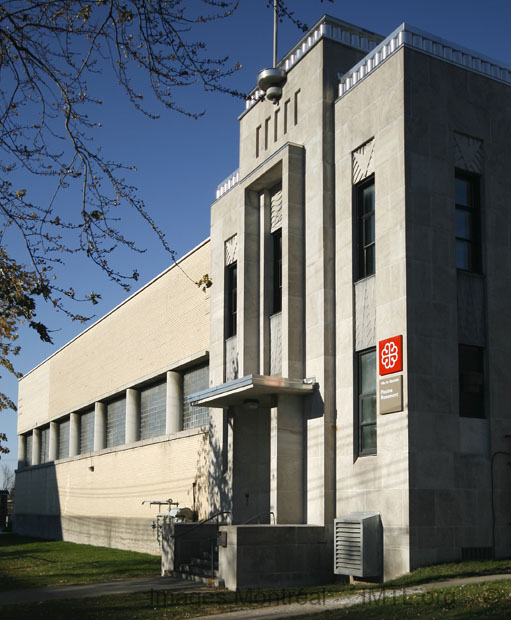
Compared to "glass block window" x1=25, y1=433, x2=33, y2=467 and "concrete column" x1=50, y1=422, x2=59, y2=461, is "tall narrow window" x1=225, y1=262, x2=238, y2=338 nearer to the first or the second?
"concrete column" x1=50, y1=422, x2=59, y2=461

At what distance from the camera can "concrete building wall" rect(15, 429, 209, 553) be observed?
1082 inches

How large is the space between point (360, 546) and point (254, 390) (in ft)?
15.0

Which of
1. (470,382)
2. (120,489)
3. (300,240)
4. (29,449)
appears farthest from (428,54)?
(29,449)

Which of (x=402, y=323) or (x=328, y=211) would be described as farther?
(x=328, y=211)

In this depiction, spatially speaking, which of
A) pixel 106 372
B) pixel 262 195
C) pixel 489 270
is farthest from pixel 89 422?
pixel 489 270

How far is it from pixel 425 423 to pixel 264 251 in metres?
7.82

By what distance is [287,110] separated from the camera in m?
23.0

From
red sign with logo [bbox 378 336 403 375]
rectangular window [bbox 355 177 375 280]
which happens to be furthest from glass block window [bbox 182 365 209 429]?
red sign with logo [bbox 378 336 403 375]

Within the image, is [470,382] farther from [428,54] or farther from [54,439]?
[54,439]

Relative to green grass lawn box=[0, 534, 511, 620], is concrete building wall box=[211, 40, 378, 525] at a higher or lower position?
higher

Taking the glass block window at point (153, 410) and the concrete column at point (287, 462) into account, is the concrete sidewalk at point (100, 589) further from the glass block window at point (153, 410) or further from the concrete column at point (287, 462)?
the glass block window at point (153, 410)

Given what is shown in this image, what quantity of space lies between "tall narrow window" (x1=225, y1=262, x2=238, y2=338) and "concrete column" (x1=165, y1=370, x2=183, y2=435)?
687 cm

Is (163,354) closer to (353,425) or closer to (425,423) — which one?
(353,425)

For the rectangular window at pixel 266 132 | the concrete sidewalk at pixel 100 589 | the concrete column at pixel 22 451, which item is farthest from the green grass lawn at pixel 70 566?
the concrete column at pixel 22 451
